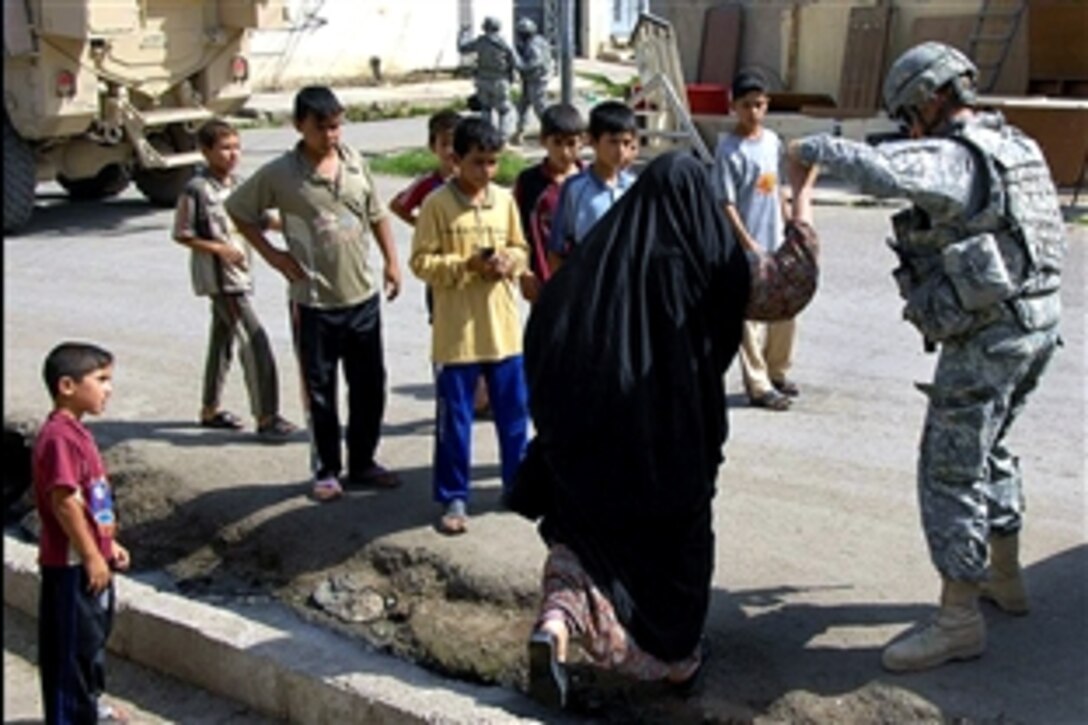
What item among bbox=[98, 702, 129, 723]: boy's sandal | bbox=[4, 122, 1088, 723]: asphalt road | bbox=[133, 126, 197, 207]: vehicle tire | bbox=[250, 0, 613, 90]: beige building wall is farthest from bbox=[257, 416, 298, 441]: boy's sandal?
bbox=[250, 0, 613, 90]: beige building wall

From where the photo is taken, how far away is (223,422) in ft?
21.2

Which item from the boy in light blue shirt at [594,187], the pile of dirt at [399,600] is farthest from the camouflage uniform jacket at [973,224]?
the boy in light blue shirt at [594,187]

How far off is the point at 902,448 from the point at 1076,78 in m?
9.45

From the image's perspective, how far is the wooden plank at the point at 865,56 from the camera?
1491cm

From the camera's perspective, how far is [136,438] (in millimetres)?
6324

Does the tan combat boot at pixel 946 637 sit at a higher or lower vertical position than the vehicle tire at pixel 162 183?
higher

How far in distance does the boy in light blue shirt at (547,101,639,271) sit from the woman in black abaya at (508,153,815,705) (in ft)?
3.99

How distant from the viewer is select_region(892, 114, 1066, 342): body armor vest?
3631mm

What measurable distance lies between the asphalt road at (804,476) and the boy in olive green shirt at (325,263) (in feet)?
1.24

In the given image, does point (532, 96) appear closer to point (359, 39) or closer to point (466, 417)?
point (359, 39)

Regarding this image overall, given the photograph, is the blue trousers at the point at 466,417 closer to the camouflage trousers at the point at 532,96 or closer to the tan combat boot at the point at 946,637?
the tan combat boot at the point at 946,637

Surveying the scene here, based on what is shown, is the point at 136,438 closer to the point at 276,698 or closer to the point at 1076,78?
the point at 276,698

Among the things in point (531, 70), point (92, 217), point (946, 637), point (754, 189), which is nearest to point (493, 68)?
point (531, 70)

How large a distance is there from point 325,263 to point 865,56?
36.1ft
